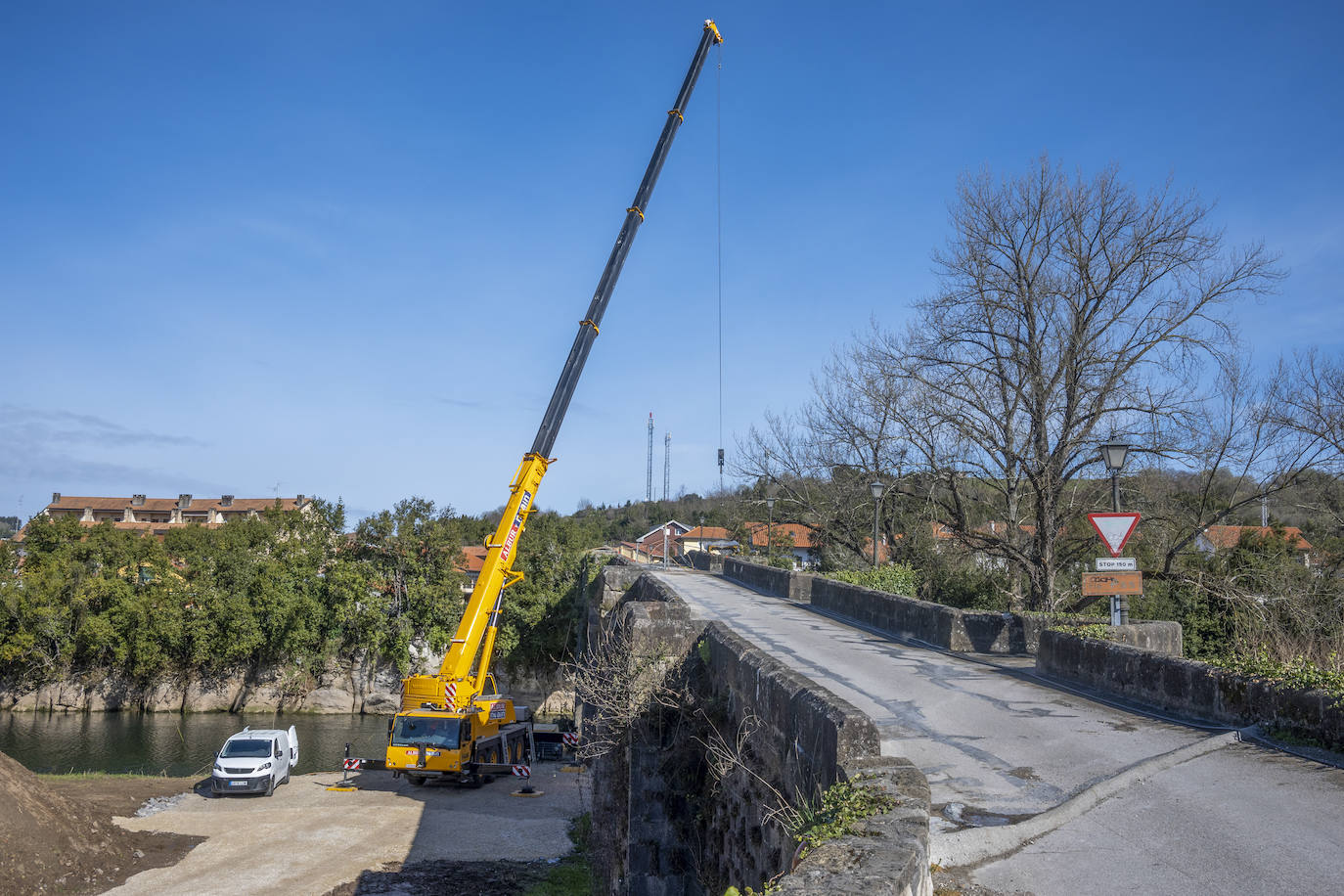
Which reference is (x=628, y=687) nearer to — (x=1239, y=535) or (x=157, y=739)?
(x=1239, y=535)

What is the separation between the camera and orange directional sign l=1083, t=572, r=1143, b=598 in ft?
40.7

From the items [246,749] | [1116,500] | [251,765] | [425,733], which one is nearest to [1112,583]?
[1116,500]

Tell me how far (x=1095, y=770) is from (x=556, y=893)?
13040mm

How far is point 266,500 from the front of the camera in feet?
348

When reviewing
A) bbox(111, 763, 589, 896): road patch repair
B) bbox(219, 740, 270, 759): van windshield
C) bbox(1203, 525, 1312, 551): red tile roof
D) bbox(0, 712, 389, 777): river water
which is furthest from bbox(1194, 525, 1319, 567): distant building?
bbox(0, 712, 389, 777): river water

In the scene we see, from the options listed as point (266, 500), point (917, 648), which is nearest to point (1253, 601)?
point (917, 648)

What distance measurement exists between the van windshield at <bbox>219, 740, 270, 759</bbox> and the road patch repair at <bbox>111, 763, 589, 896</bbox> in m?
1.20

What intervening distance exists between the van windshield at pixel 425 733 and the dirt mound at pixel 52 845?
20.2ft

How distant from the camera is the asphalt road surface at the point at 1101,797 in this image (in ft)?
17.3

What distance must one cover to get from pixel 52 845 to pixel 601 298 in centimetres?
1673

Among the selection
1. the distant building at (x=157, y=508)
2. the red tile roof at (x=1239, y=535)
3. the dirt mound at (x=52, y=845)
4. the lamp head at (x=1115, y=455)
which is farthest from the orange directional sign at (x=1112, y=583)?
the distant building at (x=157, y=508)

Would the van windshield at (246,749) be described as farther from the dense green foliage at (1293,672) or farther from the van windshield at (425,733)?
the dense green foliage at (1293,672)

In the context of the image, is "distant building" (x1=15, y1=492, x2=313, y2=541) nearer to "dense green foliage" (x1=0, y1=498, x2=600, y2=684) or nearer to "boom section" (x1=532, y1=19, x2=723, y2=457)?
"dense green foliage" (x1=0, y1=498, x2=600, y2=684)

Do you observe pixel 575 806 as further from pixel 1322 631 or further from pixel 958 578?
pixel 1322 631
